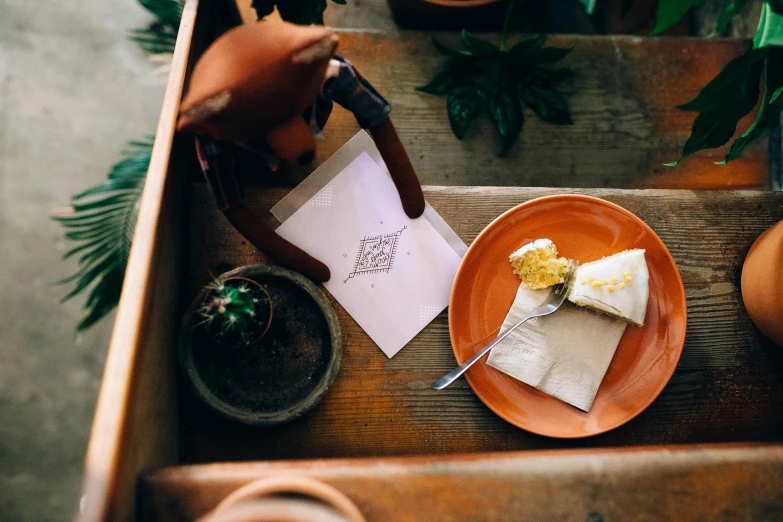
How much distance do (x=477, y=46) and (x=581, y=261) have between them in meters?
0.47

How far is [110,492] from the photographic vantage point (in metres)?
0.45

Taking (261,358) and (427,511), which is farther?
(261,358)

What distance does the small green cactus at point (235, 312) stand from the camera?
0.64m

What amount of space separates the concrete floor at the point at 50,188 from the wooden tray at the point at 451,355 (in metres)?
0.98

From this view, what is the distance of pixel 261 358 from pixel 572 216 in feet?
1.73

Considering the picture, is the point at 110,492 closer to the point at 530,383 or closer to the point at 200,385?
the point at 200,385

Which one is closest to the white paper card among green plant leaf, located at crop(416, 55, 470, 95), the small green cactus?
the small green cactus

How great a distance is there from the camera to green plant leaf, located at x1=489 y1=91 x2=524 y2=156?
0.98 metres

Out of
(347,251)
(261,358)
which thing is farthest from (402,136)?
(261,358)

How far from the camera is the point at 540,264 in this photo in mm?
768

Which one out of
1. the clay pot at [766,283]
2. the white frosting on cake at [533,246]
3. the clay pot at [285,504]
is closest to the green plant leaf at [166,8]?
the white frosting on cake at [533,246]

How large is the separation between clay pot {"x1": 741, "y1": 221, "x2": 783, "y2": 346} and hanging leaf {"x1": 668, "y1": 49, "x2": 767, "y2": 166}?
0.17 m

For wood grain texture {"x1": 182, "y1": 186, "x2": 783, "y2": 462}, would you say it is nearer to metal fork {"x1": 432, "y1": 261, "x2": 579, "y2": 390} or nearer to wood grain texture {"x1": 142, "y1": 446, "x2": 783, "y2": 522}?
metal fork {"x1": 432, "y1": 261, "x2": 579, "y2": 390}

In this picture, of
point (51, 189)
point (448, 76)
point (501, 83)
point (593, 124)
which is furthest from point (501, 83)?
point (51, 189)
